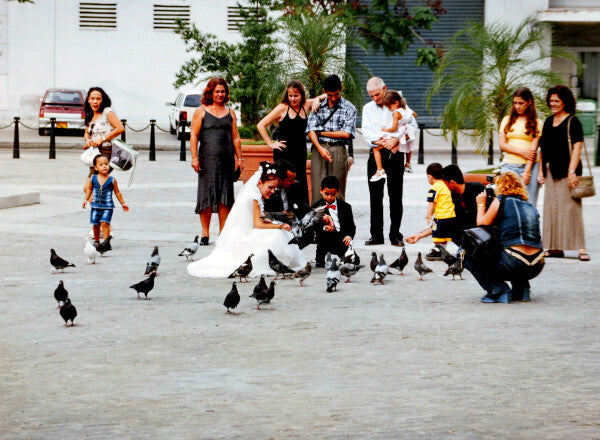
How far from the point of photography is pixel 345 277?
34.3 feet

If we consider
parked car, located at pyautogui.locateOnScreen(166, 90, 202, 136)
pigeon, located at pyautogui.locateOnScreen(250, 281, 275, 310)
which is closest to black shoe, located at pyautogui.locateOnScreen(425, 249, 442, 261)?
pigeon, located at pyautogui.locateOnScreen(250, 281, 275, 310)

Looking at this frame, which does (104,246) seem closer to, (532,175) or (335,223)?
(335,223)

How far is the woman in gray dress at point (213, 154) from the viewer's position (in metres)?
12.6

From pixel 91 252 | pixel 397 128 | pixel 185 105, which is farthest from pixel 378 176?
pixel 185 105

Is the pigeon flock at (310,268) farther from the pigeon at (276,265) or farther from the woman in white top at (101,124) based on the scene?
the woman in white top at (101,124)

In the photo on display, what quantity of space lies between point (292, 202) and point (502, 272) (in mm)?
2958

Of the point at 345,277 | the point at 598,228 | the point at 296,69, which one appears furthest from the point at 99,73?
the point at 345,277

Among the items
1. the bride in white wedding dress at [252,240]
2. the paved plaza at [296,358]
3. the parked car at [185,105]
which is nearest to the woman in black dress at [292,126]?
the paved plaza at [296,358]

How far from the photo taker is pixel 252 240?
1053 cm

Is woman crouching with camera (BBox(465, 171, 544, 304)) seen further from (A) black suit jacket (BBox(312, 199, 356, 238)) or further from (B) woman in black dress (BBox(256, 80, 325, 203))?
(B) woman in black dress (BBox(256, 80, 325, 203))

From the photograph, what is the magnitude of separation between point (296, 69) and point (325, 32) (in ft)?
2.91

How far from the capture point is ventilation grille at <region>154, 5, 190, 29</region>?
39812 millimetres

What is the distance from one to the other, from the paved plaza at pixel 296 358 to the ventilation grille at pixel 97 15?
29.7 metres

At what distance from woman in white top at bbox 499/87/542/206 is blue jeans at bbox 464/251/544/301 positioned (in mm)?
2856
